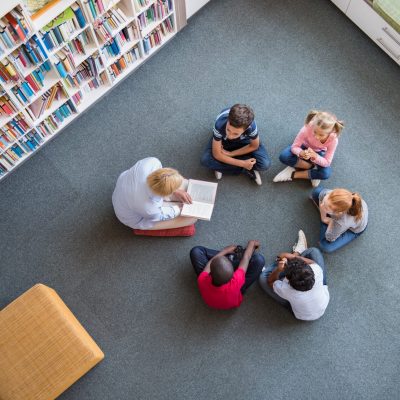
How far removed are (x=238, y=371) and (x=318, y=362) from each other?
59 centimetres

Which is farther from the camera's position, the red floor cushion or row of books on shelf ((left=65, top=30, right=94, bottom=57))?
the red floor cushion

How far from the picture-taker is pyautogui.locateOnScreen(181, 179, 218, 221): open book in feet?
10.4

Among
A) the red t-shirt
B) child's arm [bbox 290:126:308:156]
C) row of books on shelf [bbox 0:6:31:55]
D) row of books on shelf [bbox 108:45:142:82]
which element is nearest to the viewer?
row of books on shelf [bbox 0:6:31:55]

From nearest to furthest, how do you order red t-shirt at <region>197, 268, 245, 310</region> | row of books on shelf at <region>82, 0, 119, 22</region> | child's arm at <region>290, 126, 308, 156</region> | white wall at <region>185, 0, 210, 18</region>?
red t-shirt at <region>197, 268, 245, 310</region>
row of books on shelf at <region>82, 0, 119, 22</region>
child's arm at <region>290, 126, 308, 156</region>
white wall at <region>185, 0, 210, 18</region>

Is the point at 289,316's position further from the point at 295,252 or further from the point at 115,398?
the point at 115,398

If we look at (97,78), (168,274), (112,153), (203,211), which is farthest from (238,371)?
(97,78)

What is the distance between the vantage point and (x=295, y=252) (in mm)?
3252

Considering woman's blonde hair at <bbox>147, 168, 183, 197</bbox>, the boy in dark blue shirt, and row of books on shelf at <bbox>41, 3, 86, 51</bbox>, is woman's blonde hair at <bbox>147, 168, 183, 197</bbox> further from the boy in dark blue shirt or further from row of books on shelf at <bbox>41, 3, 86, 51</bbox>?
row of books on shelf at <bbox>41, 3, 86, 51</bbox>

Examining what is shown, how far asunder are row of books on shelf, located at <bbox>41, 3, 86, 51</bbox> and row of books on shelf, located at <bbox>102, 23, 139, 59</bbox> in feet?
1.20

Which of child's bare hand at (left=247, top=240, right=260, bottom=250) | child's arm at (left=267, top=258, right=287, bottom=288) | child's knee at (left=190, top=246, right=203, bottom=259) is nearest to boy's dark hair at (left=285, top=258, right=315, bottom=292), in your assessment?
child's arm at (left=267, top=258, right=287, bottom=288)

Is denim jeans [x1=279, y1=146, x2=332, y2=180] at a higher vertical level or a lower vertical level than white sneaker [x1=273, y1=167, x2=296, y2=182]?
higher

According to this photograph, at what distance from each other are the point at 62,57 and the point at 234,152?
1.47 meters

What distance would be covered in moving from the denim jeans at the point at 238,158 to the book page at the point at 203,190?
204 millimetres

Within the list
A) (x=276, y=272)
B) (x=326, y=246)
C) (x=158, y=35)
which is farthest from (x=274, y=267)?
(x=158, y=35)
